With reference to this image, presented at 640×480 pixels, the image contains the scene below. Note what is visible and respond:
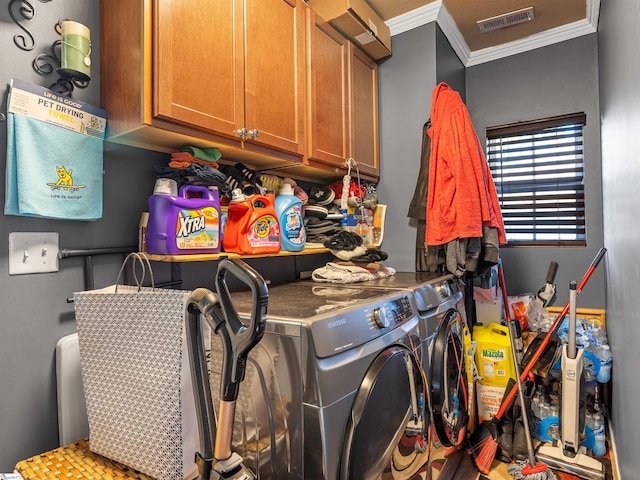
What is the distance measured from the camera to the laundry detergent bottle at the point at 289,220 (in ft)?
5.95

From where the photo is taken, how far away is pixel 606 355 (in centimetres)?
215

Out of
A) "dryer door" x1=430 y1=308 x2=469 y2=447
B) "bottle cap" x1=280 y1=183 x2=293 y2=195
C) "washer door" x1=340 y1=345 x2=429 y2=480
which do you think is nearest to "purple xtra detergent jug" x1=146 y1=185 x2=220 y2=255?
"bottle cap" x1=280 y1=183 x2=293 y2=195

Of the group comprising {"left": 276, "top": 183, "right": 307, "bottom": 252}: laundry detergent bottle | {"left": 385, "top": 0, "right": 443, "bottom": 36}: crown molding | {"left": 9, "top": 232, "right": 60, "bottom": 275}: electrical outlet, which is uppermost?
{"left": 385, "top": 0, "right": 443, "bottom": 36}: crown molding

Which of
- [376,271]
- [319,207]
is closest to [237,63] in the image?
[319,207]

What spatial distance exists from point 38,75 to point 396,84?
6.53 ft

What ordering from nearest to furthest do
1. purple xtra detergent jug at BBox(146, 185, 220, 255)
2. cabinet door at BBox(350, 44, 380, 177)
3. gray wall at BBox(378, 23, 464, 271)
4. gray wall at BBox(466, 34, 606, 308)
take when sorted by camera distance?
1. purple xtra detergent jug at BBox(146, 185, 220, 255)
2. cabinet door at BBox(350, 44, 380, 177)
3. gray wall at BBox(378, 23, 464, 271)
4. gray wall at BBox(466, 34, 606, 308)

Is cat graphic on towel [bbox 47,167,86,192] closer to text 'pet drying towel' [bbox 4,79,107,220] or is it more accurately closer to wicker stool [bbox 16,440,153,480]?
text 'pet drying towel' [bbox 4,79,107,220]

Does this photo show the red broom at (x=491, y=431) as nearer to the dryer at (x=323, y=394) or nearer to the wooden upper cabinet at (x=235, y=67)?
the dryer at (x=323, y=394)

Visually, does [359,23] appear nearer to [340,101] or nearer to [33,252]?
[340,101]

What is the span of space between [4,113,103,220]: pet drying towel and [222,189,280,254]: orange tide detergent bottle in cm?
50

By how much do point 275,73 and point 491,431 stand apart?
7.05 ft


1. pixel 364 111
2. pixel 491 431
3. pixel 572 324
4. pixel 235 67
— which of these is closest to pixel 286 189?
pixel 235 67

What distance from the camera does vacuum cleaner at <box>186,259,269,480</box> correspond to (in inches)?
26.6

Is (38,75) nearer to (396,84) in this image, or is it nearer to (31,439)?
(31,439)
